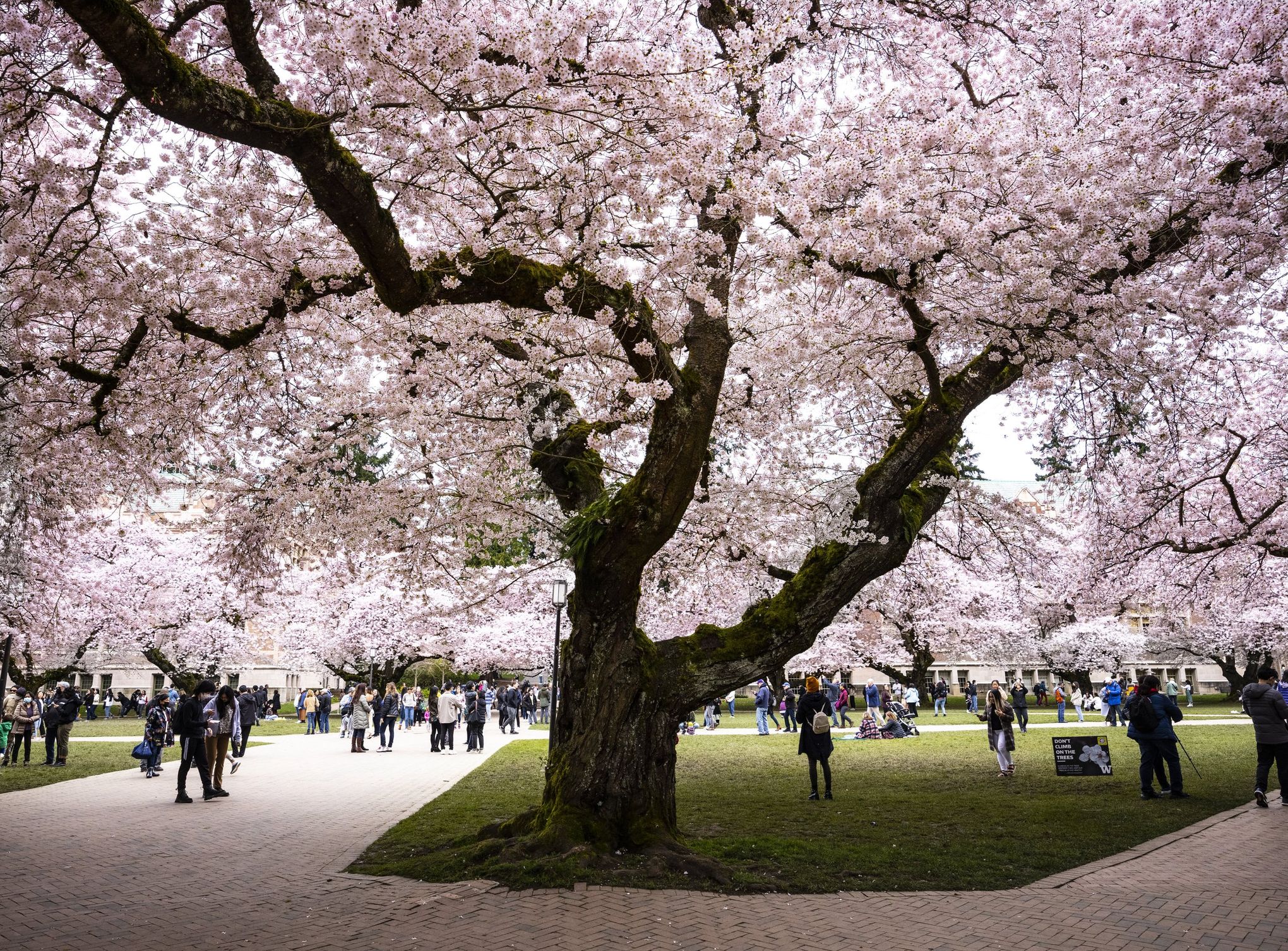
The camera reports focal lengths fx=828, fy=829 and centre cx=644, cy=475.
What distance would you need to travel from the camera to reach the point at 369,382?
1117cm

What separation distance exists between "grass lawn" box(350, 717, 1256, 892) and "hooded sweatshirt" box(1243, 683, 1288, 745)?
104 cm

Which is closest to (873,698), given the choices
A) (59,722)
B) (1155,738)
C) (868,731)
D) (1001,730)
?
(868,731)

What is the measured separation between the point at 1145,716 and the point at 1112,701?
16.4 metres

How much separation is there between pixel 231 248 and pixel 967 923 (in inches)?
300

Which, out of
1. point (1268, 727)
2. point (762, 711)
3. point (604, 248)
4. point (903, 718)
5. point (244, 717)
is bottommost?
point (903, 718)

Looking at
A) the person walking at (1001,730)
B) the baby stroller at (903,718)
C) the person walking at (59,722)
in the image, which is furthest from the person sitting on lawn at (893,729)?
the person walking at (59,722)

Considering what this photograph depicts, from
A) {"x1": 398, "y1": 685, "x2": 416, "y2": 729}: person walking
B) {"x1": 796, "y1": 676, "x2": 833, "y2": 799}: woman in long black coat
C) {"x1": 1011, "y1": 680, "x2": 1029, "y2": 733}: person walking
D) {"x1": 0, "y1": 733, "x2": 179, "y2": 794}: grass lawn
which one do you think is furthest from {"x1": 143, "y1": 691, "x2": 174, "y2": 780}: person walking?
{"x1": 1011, "y1": 680, "x2": 1029, "y2": 733}: person walking

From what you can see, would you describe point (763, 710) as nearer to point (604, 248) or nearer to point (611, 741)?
point (611, 741)

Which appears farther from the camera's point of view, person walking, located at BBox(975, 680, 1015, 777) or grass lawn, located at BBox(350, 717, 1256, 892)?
person walking, located at BBox(975, 680, 1015, 777)

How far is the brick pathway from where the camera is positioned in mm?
5066

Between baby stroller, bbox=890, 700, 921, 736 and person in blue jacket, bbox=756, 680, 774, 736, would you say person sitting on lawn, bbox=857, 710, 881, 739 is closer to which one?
baby stroller, bbox=890, 700, 921, 736

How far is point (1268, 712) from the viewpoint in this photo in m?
9.63

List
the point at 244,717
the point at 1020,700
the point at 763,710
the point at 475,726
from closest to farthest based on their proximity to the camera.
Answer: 1. the point at 244,717
2. the point at 475,726
3. the point at 1020,700
4. the point at 763,710

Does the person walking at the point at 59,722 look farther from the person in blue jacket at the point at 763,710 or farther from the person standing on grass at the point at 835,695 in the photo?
the person standing on grass at the point at 835,695
